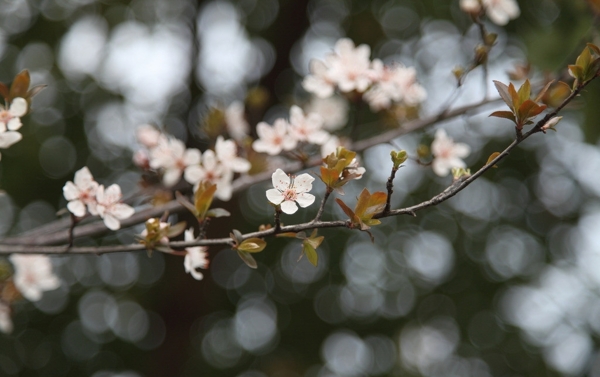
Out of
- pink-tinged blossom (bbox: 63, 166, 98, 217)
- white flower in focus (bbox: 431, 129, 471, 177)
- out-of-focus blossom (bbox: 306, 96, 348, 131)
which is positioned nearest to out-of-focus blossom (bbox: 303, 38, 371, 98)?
white flower in focus (bbox: 431, 129, 471, 177)

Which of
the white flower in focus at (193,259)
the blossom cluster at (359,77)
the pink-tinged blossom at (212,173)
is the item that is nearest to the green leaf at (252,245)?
the white flower in focus at (193,259)

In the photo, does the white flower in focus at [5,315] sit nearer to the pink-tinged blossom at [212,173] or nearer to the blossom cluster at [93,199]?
the blossom cluster at [93,199]

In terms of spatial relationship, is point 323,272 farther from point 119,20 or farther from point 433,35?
point 119,20

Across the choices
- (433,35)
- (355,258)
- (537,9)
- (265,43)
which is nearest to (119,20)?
(265,43)

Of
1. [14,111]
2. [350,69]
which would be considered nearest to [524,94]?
[350,69]

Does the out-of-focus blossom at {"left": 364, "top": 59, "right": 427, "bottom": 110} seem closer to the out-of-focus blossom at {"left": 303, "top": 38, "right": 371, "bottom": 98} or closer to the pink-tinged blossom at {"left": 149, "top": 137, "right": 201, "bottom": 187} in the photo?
the out-of-focus blossom at {"left": 303, "top": 38, "right": 371, "bottom": 98}
